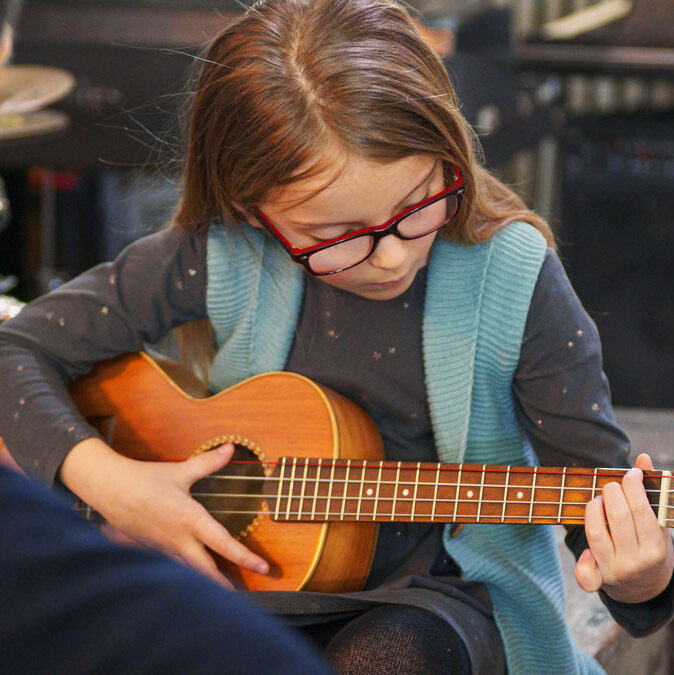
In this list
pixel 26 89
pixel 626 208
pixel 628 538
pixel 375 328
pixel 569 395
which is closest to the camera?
pixel 628 538

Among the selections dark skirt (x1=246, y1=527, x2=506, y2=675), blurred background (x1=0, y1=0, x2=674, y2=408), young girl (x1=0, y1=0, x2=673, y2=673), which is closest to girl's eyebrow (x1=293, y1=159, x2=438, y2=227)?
young girl (x1=0, y1=0, x2=673, y2=673)

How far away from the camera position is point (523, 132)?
239cm

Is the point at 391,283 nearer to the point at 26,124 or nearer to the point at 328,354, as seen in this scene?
the point at 328,354

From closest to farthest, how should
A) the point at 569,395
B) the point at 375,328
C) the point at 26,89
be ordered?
the point at 569,395 < the point at 375,328 < the point at 26,89

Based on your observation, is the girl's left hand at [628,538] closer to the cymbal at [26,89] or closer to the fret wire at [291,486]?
the fret wire at [291,486]

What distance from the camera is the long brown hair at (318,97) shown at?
2.74 feet

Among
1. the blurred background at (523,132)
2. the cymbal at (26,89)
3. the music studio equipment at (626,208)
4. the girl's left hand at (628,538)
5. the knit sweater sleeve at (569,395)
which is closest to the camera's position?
the girl's left hand at (628,538)

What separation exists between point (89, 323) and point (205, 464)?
0.23 m

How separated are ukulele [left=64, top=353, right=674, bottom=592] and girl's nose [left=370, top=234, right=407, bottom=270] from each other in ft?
0.54

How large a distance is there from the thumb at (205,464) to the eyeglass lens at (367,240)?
22 cm

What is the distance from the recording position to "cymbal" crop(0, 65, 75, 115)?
5.01 feet

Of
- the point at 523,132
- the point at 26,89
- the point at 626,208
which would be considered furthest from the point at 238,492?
the point at 626,208

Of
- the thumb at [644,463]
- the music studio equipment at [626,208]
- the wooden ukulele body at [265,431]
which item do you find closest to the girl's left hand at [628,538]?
the thumb at [644,463]

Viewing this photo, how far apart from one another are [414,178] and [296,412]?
27 centimetres
